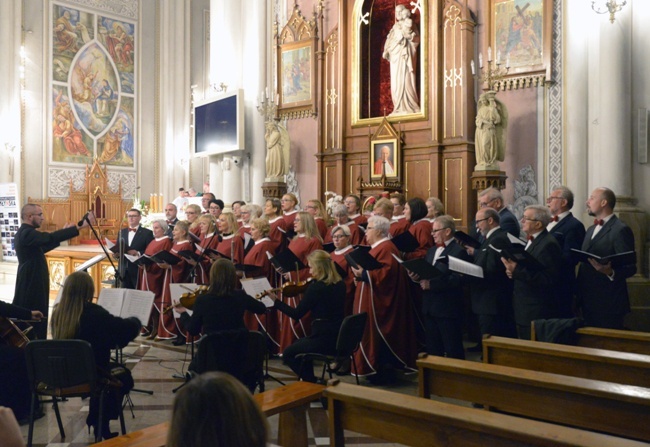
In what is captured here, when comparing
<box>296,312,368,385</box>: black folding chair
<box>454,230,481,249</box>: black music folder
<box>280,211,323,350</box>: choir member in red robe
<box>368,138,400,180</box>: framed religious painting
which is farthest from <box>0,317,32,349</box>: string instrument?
<box>368,138,400,180</box>: framed religious painting

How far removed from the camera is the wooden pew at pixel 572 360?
3721mm

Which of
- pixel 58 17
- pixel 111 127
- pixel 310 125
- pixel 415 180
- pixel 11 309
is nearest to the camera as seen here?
pixel 11 309

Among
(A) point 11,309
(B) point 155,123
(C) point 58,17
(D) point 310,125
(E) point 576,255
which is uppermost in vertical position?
(C) point 58,17

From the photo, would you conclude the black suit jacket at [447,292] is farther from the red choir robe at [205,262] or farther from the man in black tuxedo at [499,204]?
the red choir robe at [205,262]

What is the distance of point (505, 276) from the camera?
19.0ft

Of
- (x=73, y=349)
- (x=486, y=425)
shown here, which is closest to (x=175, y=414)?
(x=486, y=425)

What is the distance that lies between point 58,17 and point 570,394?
17879 millimetres

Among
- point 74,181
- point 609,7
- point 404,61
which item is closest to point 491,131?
point 609,7

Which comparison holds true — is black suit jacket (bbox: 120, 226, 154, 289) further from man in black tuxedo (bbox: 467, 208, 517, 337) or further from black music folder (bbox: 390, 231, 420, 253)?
man in black tuxedo (bbox: 467, 208, 517, 337)

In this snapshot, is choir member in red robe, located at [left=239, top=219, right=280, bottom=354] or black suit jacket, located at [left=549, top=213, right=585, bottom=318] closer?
black suit jacket, located at [left=549, top=213, right=585, bottom=318]

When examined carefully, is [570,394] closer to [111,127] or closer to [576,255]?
[576,255]

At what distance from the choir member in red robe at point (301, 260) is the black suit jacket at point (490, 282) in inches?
86.8

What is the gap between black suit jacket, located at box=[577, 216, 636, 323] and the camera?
567 cm

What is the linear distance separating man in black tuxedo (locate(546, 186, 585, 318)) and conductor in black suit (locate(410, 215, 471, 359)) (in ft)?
2.84
